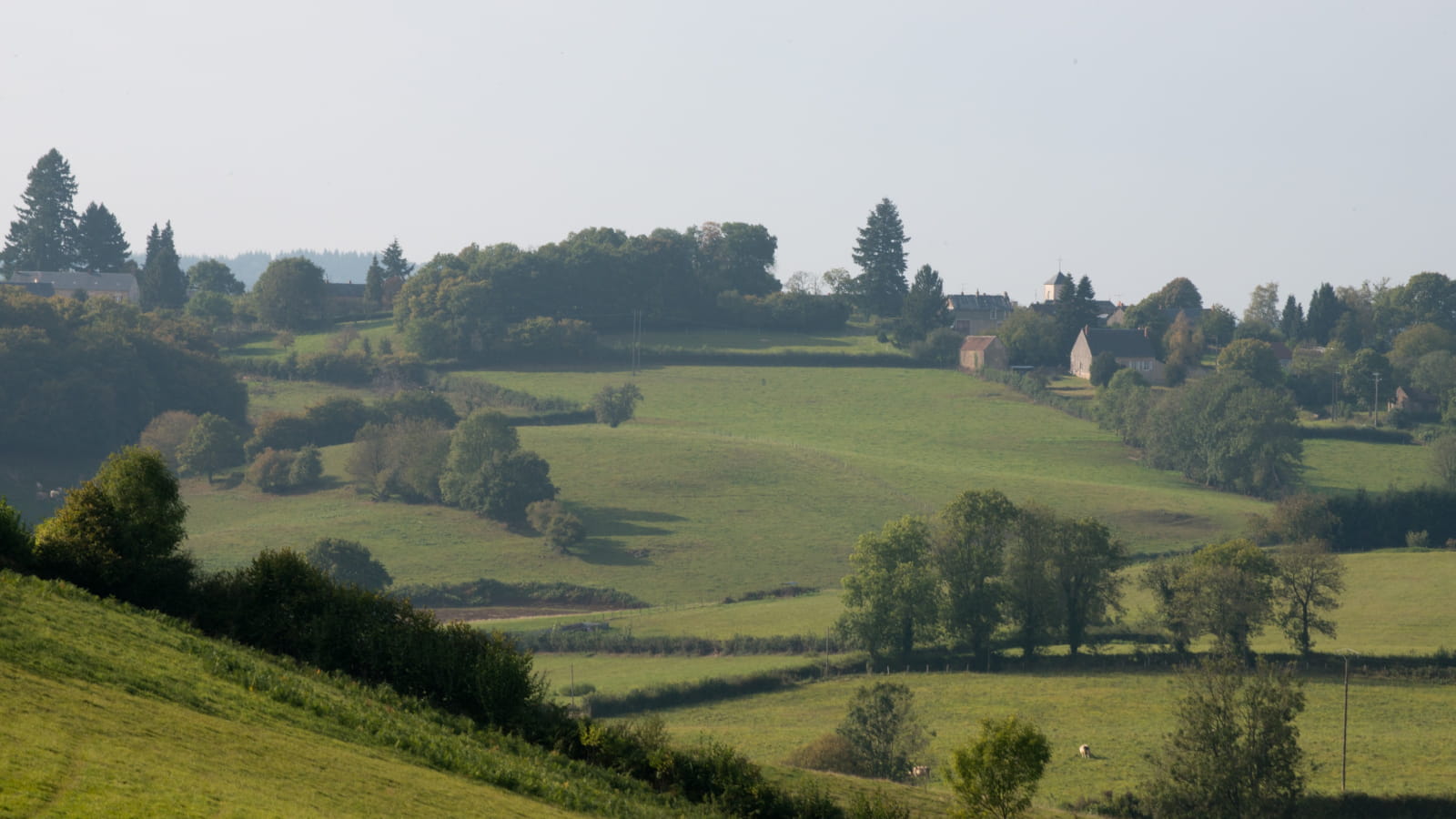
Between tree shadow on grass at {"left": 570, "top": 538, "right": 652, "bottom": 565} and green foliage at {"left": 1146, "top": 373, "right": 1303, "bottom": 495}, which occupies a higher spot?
green foliage at {"left": 1146, "top": 373, "right": 1303, "bottom": 495}

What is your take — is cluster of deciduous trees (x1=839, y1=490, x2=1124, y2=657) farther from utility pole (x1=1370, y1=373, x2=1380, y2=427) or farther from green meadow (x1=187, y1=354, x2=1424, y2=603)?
utility pole (x1=1370, y1=373, x2=1380, y2=427)

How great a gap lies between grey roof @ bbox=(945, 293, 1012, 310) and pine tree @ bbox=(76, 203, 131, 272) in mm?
122516

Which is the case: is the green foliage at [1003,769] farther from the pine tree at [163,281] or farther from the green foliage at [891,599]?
the pine tree at [163,281]

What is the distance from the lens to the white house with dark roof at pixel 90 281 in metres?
168

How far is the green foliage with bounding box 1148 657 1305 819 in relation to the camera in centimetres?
4191

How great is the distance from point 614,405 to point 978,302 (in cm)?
9561

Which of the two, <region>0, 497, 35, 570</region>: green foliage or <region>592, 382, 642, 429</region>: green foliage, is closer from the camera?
<region>0, 497, 35, 570</region>: green foliage

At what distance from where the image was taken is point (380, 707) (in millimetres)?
27312

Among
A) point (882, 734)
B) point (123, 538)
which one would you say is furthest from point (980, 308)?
point (123, 538)

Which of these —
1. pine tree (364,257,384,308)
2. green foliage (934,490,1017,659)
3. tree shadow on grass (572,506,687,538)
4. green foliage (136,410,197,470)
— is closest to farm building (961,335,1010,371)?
tree shadow on grass (572,506,687,538)

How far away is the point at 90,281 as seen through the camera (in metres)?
172

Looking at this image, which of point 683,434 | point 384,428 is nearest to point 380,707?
point 384,428

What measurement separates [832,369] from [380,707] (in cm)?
11274

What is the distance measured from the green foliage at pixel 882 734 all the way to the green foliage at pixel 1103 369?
9183cm
